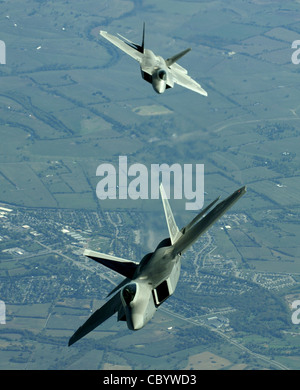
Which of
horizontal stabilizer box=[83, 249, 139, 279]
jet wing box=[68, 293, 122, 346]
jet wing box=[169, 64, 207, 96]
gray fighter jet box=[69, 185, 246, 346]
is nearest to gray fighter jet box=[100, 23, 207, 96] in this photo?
jet wing box=[169, 64, 207, 96]

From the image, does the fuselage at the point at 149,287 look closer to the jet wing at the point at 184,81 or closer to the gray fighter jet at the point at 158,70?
the gray fighter jet at the point at 158,70

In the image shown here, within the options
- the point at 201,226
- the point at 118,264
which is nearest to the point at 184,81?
the point at 201,226

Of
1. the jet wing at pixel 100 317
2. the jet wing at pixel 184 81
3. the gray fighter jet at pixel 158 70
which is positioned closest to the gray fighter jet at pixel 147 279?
the jet wing at pixel 100 317

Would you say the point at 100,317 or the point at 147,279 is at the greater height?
the point at 147,279

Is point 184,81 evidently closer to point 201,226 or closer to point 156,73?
point 156,73

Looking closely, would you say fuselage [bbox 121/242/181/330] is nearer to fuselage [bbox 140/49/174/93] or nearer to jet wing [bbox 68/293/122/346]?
jet wing [bbox 68/293/122/346]

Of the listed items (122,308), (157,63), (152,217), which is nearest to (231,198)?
(122,308)

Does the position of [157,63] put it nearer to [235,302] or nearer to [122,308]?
[122,308]
